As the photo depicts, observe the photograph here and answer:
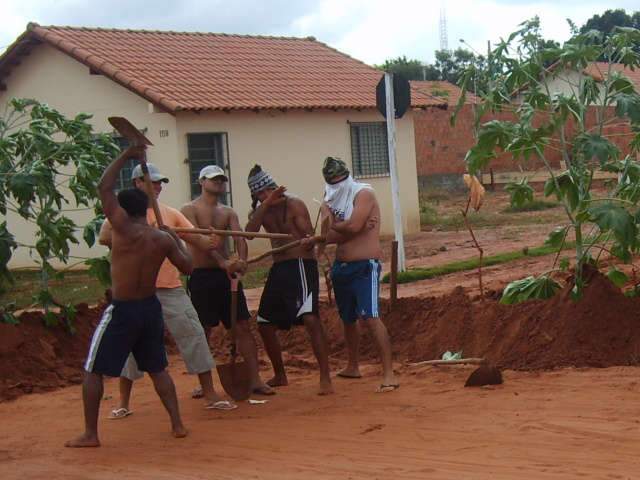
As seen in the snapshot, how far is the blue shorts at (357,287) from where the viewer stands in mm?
8414

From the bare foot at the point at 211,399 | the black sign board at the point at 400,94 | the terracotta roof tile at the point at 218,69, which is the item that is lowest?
the bare foot at the point at 211,399

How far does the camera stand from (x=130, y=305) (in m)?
7.13

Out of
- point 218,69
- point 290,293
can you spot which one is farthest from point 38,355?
point 218,69

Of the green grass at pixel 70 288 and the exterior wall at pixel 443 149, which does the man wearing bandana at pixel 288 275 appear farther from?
the exterior wall at pixel 443 149

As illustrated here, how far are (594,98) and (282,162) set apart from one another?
1163 centimetres

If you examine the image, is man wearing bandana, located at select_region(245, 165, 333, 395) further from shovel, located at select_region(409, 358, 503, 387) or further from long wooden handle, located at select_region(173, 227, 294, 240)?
shovel, located at select_region(409, 358, 503, 387)

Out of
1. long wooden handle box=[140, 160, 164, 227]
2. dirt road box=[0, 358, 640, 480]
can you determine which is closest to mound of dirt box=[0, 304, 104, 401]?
dirt road box=[0, 358, 640, 480]

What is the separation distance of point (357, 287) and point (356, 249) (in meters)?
0.29

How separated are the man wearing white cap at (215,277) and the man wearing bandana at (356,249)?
0.73 m

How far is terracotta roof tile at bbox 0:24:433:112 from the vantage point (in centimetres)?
1888

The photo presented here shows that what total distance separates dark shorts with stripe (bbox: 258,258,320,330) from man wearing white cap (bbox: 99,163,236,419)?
749mm

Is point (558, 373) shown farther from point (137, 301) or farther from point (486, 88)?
point (137, 301)

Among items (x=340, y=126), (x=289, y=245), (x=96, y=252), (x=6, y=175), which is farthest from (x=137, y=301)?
(x=340, y=126)

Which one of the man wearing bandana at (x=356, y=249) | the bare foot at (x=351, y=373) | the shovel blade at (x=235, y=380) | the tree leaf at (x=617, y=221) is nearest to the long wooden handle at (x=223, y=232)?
the man wearing bandana at (x=356, y=249)
